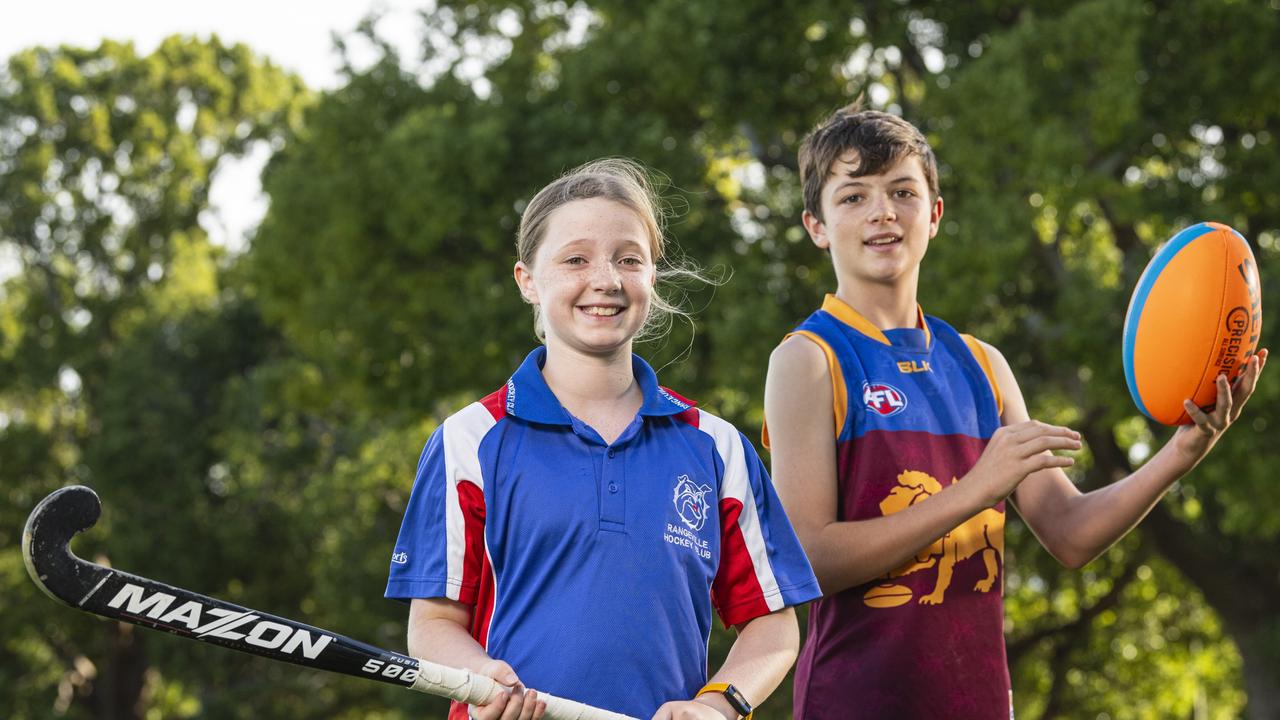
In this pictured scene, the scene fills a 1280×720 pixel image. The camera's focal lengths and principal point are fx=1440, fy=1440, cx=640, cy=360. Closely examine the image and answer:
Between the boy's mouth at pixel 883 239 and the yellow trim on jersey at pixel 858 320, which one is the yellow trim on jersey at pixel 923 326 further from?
the boy's mouth at pixel 883 239

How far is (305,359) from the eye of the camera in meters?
19.7

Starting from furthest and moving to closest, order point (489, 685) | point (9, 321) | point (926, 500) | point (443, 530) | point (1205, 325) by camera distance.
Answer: point (9, 321) < point (1205, 325) < point (926, 500) < point (443, 530) < point (489, 685)

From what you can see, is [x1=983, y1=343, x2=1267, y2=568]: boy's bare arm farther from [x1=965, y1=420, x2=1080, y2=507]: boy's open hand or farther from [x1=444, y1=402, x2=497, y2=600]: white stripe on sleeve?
[x1=444, y1=402, x2=497, y2=600]: white stripe on sleeve

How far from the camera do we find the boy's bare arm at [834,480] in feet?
8.97

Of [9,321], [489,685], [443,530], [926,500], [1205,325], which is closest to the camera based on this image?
[489,685]

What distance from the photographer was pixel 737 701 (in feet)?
7.78

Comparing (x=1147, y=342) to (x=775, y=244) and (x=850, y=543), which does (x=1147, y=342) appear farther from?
(x=775, y=244)

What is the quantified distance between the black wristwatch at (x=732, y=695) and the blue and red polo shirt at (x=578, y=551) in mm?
53

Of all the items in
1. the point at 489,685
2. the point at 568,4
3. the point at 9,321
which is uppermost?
the point at 9,321

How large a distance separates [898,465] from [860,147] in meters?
0.69

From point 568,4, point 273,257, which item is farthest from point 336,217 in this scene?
point 568,4

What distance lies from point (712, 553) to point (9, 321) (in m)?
23.8

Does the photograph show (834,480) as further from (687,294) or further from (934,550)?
(687,294)

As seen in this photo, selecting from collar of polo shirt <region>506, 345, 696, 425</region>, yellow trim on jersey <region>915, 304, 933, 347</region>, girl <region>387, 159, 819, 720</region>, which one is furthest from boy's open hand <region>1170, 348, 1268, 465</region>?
collar of polo shirt <region>506, 345, 696, 425</region>
